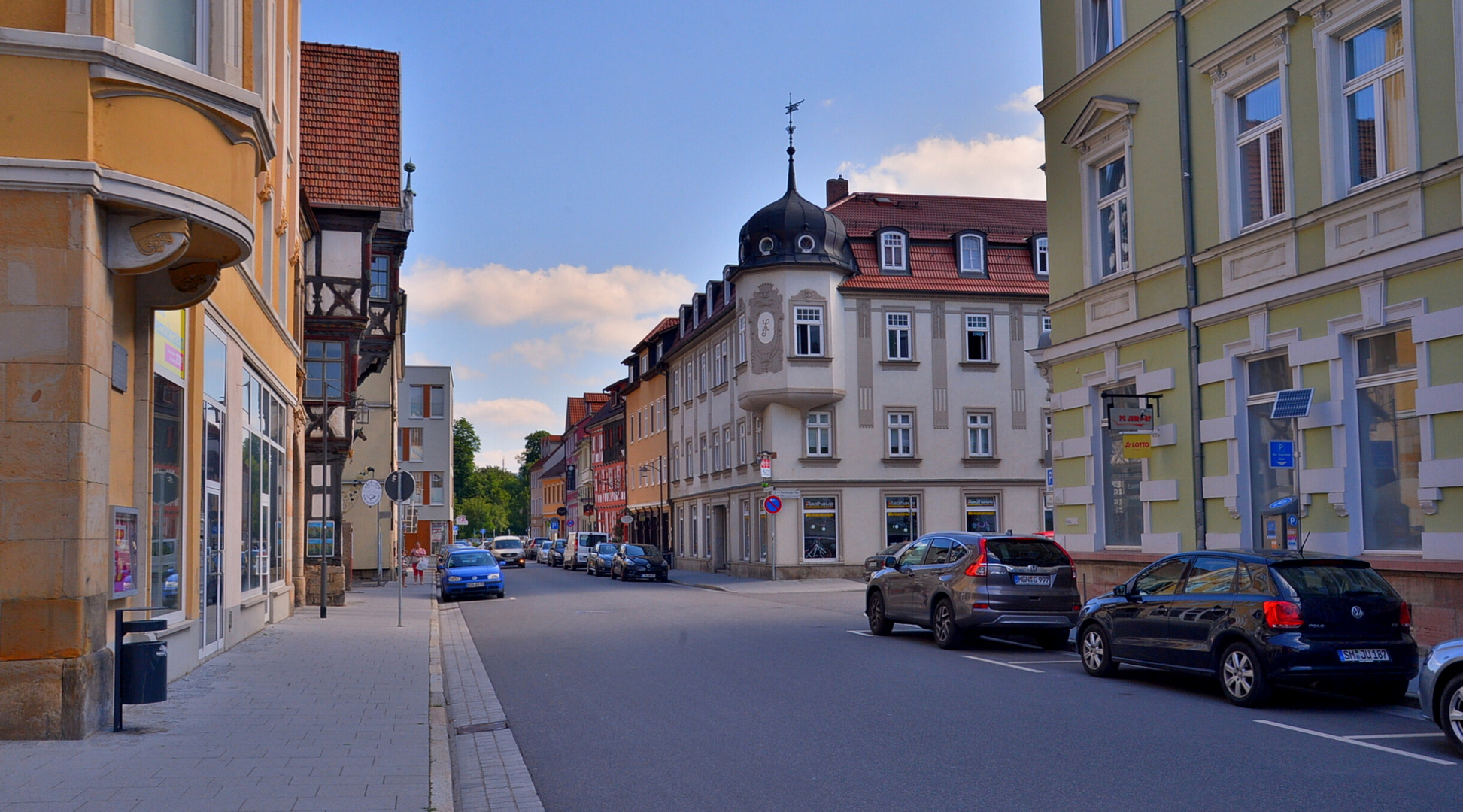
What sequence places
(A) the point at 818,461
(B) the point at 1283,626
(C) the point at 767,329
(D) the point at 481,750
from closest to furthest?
(D) the point at 481,750, (B) the point at 1283,626, (C) the point at 767,329, (A) the point at 818,461

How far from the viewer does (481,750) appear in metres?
9.78

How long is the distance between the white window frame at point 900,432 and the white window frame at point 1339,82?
87.7 ft

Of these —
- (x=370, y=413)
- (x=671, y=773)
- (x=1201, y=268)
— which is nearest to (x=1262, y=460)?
(x=1201, y=268)

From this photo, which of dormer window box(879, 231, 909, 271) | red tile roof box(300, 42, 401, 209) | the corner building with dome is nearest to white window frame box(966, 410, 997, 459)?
the corner building with dome

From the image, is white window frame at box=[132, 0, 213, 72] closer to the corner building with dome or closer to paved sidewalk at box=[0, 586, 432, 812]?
paved sidewalk at box=[0, 586, 432, 812]

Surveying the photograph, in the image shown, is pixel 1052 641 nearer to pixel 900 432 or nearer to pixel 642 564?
pixel 900 432

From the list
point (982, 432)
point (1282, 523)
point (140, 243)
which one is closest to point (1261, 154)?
point (1282, 523)

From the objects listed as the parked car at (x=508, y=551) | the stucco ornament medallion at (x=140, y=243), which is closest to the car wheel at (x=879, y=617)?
the stucco ornament medallion at (x=140, y=243)

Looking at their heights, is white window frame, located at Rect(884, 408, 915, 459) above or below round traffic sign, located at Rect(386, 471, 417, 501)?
above

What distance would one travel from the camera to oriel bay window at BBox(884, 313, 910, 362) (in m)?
42.3

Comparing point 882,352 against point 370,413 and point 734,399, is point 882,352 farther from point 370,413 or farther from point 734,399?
point 370,413

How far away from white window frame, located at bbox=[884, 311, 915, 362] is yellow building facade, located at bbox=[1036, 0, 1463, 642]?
19.4m

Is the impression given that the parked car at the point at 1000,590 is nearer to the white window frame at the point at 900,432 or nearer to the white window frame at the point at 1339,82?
the white window frame at the point at 1339,82

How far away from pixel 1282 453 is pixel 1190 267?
418cm
